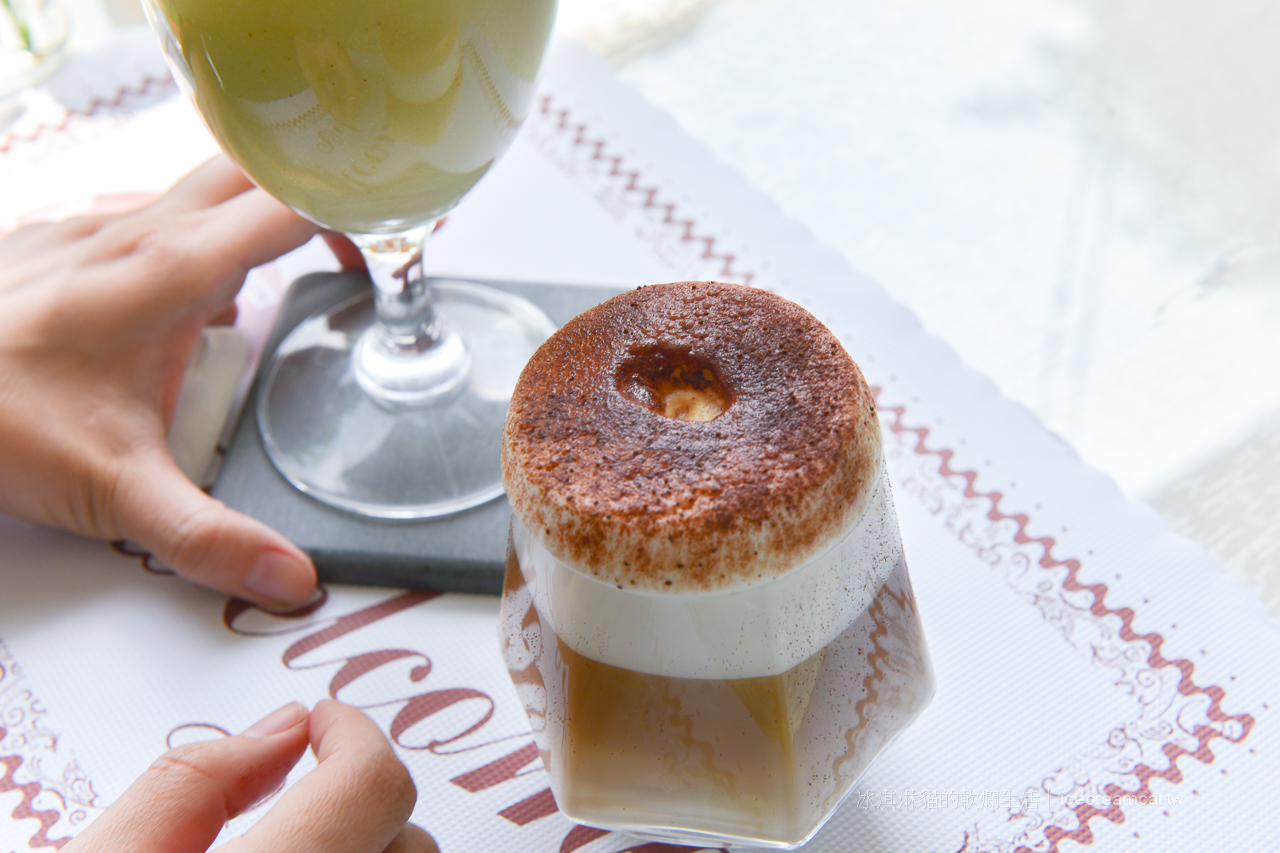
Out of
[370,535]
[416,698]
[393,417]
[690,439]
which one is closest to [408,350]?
[393,417]

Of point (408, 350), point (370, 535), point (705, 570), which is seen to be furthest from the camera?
point (408, 350)

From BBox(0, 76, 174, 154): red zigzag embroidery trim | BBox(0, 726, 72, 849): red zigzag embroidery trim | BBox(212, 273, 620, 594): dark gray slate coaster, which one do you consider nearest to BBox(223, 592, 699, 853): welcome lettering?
BBox(212, 273, 620, 594): dark gray slate coaster

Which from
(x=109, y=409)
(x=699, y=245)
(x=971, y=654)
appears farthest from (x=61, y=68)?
(x=971, y=654)

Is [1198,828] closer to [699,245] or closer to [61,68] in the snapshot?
[699,245]

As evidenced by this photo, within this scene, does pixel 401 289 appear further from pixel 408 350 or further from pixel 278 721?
pixel 278 721

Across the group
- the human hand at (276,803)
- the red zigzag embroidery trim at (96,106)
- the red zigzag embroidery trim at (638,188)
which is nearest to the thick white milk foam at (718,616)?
the human hand at (276,803)
